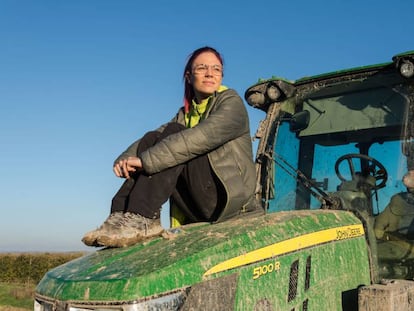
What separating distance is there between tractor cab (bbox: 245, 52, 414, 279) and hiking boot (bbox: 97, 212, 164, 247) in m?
1.48

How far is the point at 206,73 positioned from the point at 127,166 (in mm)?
871

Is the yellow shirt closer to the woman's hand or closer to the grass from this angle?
Result: the woman's hand

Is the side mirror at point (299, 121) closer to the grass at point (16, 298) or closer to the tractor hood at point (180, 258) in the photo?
the tractor hood at point (180, 258)

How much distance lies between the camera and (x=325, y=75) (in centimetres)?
475

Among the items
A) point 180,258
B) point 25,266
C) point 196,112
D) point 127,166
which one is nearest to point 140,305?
point 180,258

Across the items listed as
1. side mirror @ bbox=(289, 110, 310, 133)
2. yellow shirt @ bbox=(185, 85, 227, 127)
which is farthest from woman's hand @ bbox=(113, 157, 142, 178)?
side mirror @ bbox=(289, 110, 310, 133)

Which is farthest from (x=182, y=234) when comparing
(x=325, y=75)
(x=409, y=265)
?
(x=325, y=75)

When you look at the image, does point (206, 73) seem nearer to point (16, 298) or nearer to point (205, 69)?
point (205, 69)

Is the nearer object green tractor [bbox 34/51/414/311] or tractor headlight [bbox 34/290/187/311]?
tractor headlight [bbox 34/290/187/311]

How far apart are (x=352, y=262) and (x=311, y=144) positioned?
161 centimetres

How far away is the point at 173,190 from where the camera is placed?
3.16 m

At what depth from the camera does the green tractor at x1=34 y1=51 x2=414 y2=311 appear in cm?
237

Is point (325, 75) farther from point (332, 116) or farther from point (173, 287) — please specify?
point (173, 287)

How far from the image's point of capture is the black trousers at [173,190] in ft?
9.60
